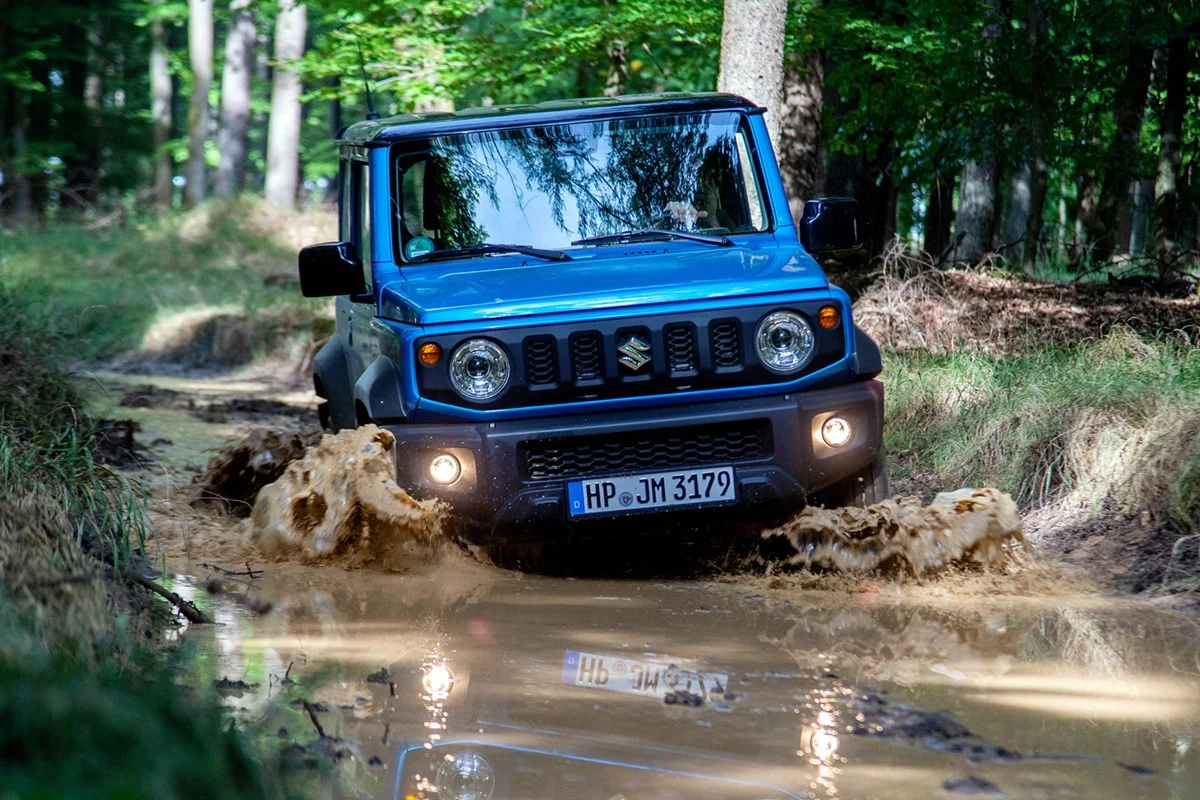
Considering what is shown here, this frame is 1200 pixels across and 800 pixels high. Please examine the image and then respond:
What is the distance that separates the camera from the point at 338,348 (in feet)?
25.3

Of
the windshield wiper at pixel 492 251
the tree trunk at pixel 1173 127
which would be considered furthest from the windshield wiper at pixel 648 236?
the tree trunk at pixel 1173 127

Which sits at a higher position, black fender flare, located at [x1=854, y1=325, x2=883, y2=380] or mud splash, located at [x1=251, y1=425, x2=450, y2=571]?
black fender flare, located at [x1=854, y1=325, x2=883, y2=380]

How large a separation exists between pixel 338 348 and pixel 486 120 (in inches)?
69.1

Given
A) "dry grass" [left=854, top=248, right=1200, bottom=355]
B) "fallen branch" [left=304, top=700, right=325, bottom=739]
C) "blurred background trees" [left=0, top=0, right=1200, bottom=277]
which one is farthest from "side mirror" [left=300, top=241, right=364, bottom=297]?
"blurred background trees" [left=0, top=0, right=1200, bottom=277]

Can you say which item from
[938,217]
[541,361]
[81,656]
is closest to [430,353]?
[541,361]

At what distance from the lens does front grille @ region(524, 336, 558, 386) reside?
5.57 meters

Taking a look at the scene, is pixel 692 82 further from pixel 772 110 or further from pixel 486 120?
pixel 486 120

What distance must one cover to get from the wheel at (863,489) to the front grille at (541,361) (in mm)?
1283

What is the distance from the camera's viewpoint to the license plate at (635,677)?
4281 millimetres

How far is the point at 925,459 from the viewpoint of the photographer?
323 inches

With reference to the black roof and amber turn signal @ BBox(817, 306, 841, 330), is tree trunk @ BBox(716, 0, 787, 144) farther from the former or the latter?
amber turn signal @ BBox(817, 306, 841, 330)

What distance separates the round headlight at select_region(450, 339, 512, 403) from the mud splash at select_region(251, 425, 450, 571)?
372 millimetres

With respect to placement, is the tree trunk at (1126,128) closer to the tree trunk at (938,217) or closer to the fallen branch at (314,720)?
the tree trunk at (938,217)

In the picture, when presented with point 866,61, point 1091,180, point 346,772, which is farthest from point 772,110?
point 1091,180
